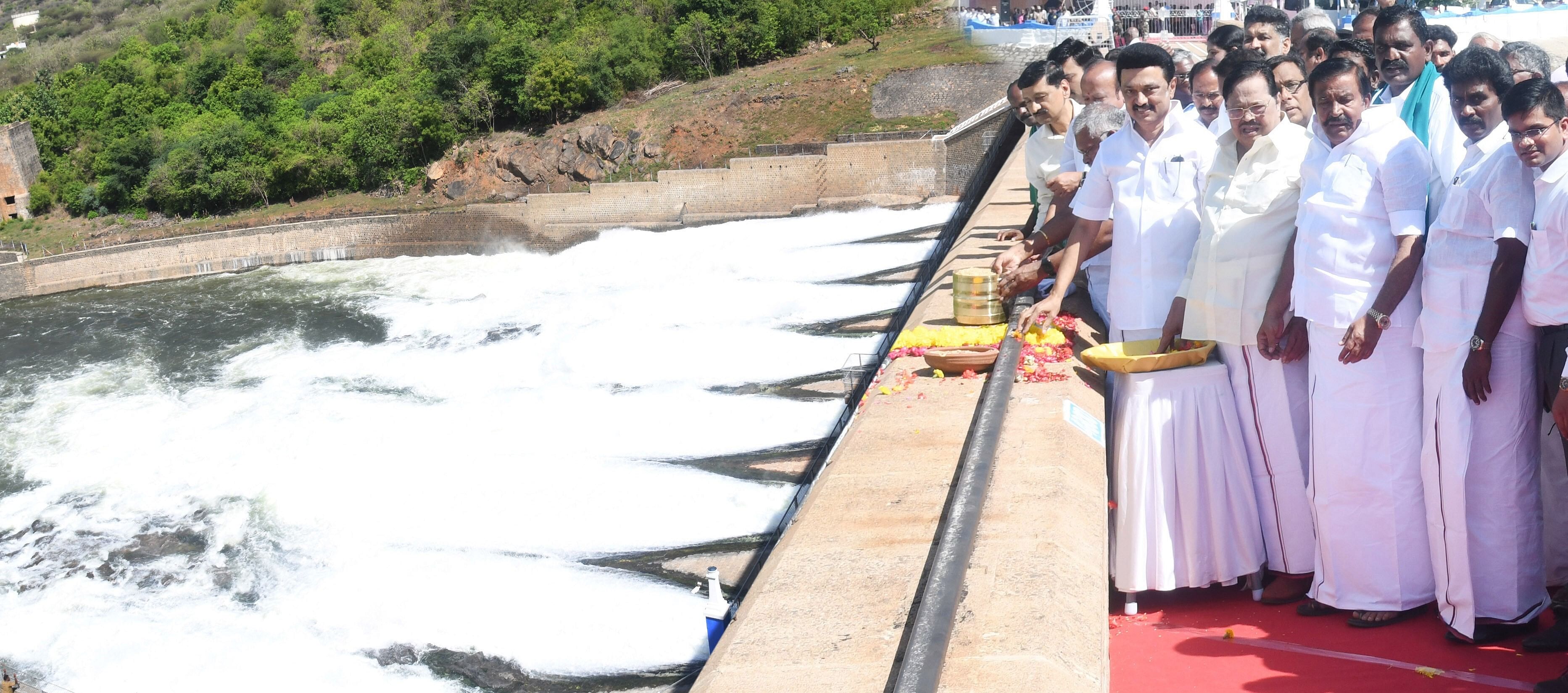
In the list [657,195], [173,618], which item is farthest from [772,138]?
[173,618]

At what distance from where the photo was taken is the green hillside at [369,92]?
33.1 meters

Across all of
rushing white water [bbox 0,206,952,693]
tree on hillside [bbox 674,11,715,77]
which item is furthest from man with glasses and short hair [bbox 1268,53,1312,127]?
tree on hillside [bbox 674,11,715,77]

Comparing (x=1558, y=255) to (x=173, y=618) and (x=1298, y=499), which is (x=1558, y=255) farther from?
(x=173, y=618)

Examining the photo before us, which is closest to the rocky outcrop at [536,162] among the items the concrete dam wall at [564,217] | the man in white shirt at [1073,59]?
the concrete dam wall at [564,217]

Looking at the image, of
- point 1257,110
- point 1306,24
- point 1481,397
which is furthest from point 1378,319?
point 1306,24

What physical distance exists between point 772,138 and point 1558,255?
85.1ft

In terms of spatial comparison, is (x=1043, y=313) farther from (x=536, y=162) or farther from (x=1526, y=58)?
(x=536, y=162)

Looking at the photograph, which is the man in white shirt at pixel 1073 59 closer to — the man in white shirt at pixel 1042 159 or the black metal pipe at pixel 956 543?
the man in white shirt at pixel 1042 159

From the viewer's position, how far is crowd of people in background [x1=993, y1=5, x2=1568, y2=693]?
3.47m

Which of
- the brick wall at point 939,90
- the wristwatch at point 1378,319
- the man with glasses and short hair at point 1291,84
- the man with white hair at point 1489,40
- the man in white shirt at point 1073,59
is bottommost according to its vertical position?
the wristwatch at point 1378,319

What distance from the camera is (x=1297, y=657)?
3.67 meters

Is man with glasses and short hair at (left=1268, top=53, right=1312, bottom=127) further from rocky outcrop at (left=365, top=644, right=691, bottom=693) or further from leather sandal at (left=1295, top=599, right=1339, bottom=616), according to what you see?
rocky outcrop at (left=365, top=644, right=691, bottom=693)

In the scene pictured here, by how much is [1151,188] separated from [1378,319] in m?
1.18

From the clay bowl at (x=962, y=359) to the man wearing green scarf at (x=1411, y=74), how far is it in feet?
5.98
